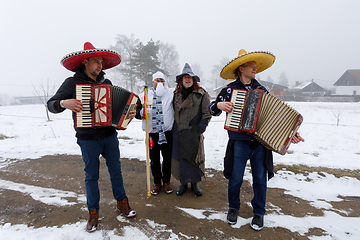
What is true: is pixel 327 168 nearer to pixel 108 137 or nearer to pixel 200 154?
pixel 200 154

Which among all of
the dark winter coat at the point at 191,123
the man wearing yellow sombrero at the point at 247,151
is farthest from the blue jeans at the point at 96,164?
the man wearing yellow sombrero at the point at 247,151

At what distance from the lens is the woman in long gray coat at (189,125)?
321 centimetres

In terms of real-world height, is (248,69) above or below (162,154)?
above

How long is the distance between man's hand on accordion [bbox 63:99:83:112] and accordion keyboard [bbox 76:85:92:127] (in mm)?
49

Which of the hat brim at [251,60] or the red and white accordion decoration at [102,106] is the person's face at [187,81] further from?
the red and white accordion decoration at [102,106]

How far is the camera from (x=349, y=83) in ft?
160

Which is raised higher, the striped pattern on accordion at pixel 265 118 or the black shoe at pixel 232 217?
the striped pattern on accordion at pixel 265 118

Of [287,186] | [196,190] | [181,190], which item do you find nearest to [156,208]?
[181,190]

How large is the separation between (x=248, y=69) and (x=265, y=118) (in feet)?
2.35

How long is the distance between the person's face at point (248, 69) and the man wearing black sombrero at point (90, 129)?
168 cm

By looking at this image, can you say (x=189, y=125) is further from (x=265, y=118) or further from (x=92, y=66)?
(x=92, y=66)

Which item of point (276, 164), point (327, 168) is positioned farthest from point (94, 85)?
point (327, 168)

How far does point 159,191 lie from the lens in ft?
11.7

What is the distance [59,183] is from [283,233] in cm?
416
